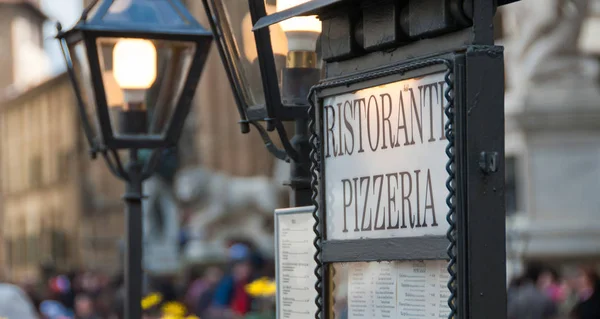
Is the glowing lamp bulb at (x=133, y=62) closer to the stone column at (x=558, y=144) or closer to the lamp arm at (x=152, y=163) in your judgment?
the lamp arm at (x=152, y=163)

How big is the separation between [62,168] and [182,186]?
23.9 metres

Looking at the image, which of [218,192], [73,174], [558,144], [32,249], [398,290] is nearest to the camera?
[398,290]

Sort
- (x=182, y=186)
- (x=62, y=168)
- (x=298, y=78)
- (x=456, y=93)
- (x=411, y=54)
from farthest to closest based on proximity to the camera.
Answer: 1. (x=62, y=168)
2. (x=182, y=186)
3. (x=298, y=78)
4. (x=411, y=54)
5. (x=456, y=93)

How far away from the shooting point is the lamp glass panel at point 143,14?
6.82 meters

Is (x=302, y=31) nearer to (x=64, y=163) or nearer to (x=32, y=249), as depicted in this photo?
(x=64, y=163)

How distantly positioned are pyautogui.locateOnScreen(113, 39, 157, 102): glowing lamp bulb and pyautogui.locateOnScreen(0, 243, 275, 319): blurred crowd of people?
6.88ft

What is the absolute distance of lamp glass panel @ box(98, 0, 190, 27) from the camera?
6.82 m

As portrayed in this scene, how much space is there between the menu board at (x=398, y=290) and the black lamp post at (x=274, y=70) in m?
1.03

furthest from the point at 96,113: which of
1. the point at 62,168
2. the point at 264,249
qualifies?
the point at 62,168

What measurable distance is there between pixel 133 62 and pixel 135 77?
14 centimetres

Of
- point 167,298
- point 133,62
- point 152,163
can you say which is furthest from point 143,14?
point 167,298

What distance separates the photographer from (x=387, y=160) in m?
3.57

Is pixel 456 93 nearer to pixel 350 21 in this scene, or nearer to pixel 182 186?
pixel 350 21

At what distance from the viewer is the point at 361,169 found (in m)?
3.70
